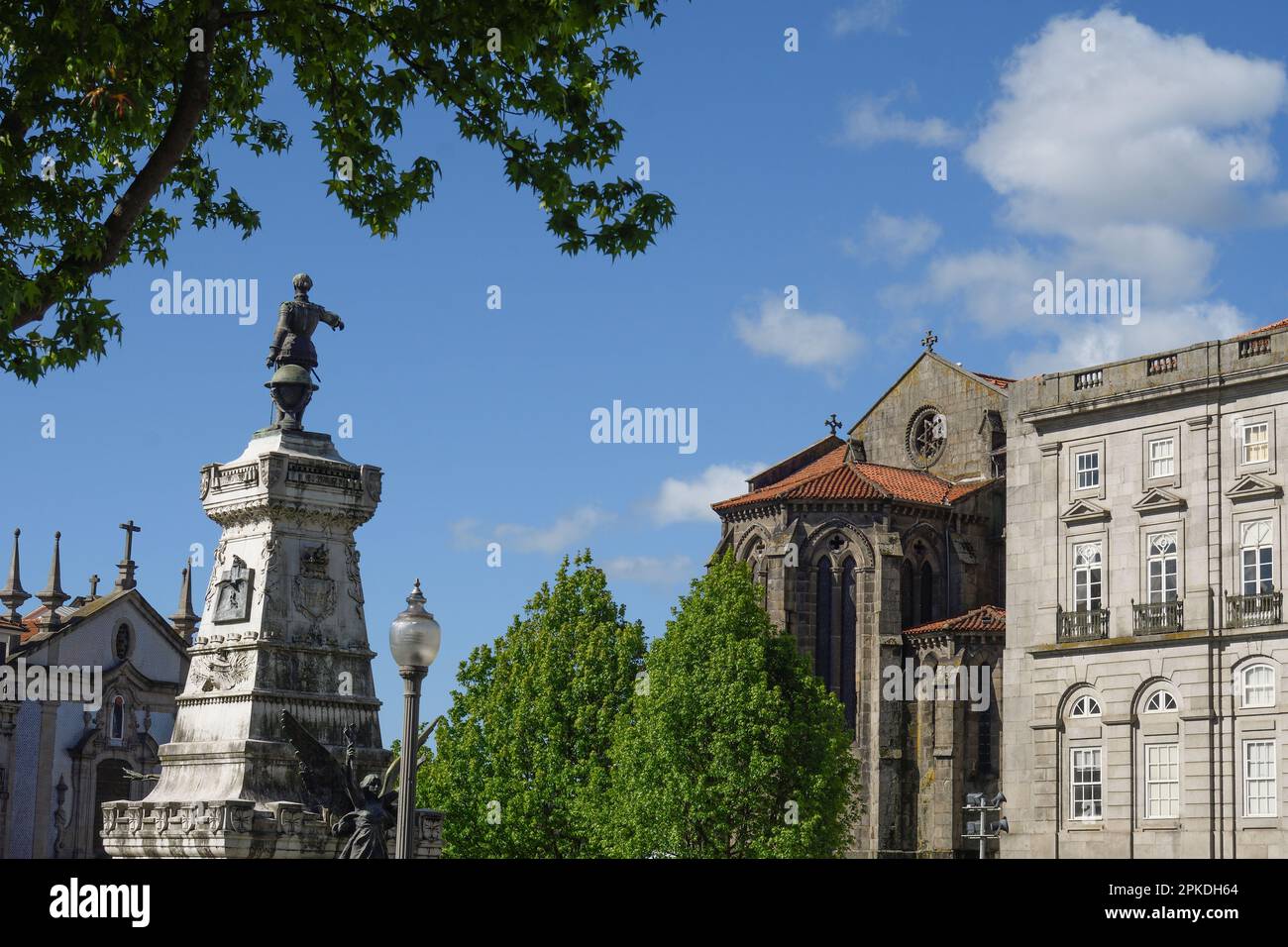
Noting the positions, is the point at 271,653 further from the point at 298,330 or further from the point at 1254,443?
the point at 1254,443

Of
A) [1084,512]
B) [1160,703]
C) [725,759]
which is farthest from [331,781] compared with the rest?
[1084,512]

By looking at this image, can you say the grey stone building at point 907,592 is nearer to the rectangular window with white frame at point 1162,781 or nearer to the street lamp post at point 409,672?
the rectangular window with white frame at point 1162,781

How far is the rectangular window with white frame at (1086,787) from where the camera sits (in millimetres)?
53562

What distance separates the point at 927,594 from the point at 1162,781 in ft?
83.2

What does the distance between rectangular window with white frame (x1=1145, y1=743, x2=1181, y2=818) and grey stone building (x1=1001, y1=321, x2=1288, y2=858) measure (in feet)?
0.16

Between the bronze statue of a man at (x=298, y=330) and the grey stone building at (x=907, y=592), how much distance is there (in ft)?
153

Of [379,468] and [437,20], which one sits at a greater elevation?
[437,20]

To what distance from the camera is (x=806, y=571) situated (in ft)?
250

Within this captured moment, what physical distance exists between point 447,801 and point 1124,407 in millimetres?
23362

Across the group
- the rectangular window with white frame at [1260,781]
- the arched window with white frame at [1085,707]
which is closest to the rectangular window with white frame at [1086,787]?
the arched window with white frame at [1085,707]

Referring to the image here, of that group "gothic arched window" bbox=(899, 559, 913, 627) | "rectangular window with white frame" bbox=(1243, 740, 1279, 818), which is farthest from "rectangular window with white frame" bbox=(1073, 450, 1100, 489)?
"gothic arched window" bbox=(899, 559, 913, 627)

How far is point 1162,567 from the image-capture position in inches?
2083
